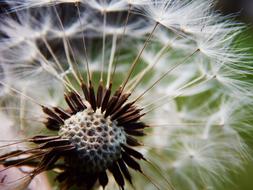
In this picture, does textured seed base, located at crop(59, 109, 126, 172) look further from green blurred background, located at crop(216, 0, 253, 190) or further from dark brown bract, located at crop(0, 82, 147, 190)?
green blurred background, located at crop(216, 0, 253, 190)

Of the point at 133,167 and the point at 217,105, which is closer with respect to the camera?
the point at 133,167

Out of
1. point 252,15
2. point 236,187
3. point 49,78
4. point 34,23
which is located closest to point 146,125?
point 49,78

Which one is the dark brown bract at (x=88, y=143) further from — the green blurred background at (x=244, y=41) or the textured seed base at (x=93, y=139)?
the green blurred background at (x=244, y=41)

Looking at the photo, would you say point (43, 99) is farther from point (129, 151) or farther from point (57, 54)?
point (129, 151)

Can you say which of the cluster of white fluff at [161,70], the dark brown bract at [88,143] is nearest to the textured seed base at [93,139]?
the dark brown bract at [88,143]

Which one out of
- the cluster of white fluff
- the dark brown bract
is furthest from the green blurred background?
the dark brown bract

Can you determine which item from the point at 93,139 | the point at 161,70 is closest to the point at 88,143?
the point at 93,139

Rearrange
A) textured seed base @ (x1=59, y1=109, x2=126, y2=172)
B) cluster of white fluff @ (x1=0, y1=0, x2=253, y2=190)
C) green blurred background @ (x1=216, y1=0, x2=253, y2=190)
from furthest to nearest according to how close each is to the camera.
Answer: green blurred background @ (x1=216, y1=0, x2=253, y2=190)
cluster of white fluff @ (x1=0, y1=0, x2=253, y2=190)
textured seed base @ (x1=59, y1=109, x2=126, y2=172)
